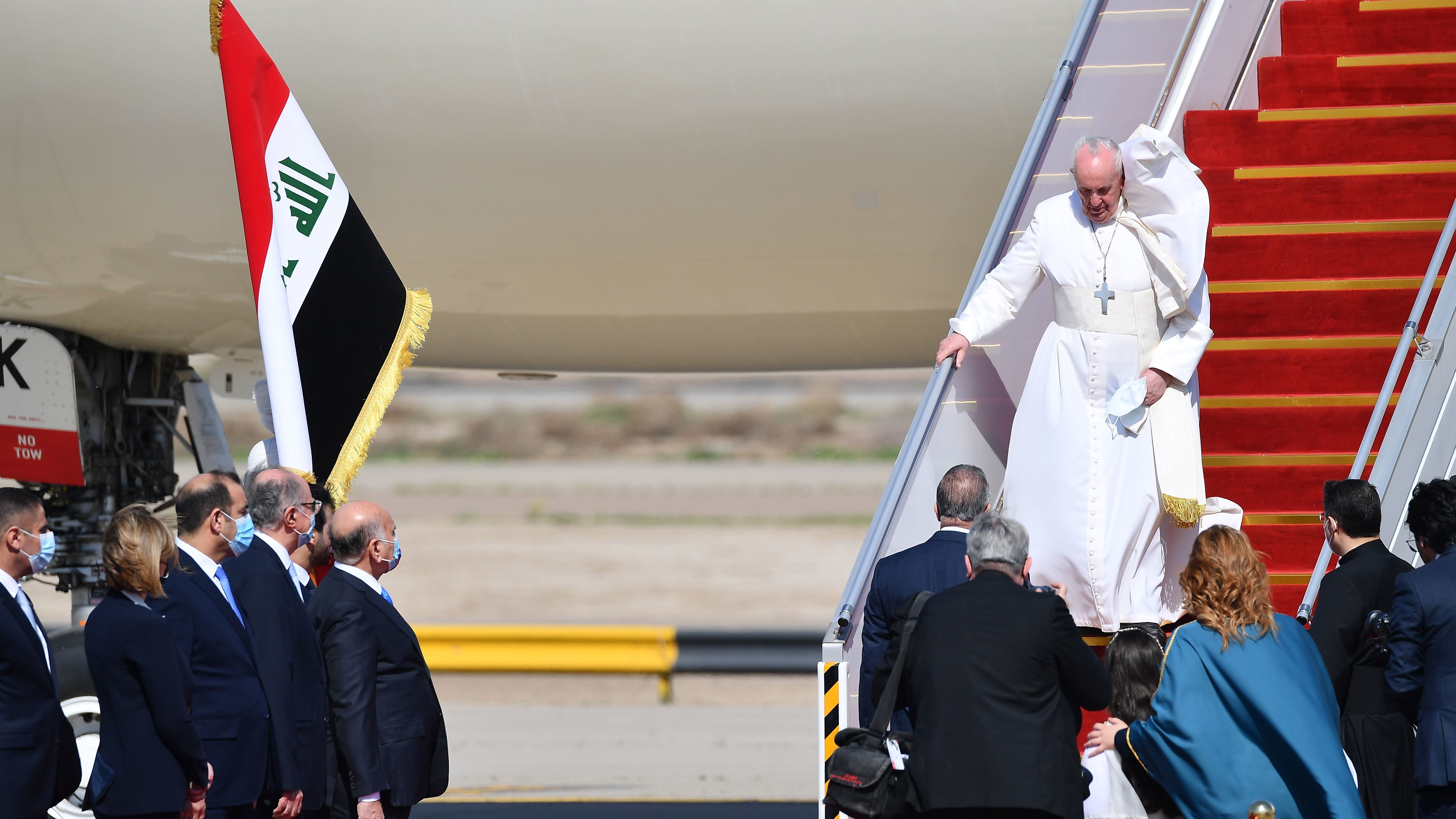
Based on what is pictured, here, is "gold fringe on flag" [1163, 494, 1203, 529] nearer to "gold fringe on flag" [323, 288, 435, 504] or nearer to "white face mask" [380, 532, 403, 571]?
"white face mask" [380, 532, 403, 571]

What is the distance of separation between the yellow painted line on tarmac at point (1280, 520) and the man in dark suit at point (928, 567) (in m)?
1.47

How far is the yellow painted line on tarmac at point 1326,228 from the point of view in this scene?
20.2 ft

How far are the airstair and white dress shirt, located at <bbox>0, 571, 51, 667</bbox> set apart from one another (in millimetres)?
2319

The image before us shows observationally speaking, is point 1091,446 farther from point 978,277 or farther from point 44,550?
point 44,550

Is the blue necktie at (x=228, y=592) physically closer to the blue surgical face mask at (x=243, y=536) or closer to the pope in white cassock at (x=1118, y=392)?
the blue surgical face mask at (x=243, y=536)

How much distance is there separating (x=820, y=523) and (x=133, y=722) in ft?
112

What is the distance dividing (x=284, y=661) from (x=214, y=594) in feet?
1.06

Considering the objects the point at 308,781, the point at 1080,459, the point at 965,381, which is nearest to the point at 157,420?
the point at 308,781

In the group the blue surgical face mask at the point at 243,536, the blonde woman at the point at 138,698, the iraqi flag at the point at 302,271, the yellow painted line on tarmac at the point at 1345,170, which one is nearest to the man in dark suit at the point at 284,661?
the blue surgical face mask at the point at 243,536

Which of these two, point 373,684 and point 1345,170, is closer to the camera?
point 373,684

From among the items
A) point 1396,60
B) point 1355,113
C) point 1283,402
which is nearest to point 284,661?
point 1283,402

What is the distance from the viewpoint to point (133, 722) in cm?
411

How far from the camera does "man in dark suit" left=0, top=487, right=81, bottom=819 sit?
13.3ft

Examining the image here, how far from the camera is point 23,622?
4113 millimetres
